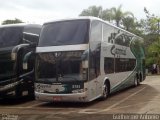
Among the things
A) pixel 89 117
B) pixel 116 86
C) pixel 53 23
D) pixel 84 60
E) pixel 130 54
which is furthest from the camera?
pixel 130 54

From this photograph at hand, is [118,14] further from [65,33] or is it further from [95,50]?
[65,33]

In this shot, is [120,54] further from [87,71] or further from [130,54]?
[87,71]

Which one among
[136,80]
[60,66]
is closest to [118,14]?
[136,80]

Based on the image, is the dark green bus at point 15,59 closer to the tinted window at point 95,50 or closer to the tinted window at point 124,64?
the tinted window at point 95,50

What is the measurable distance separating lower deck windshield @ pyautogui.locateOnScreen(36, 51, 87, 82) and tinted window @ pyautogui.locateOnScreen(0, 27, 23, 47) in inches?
88.7

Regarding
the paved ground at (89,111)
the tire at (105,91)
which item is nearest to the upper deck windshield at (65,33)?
the paved ground at (89,111)

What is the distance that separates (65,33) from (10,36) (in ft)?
10.6

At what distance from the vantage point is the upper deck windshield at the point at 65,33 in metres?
15.2

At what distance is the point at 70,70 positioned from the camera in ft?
48.6

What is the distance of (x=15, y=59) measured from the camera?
1653 centimetres

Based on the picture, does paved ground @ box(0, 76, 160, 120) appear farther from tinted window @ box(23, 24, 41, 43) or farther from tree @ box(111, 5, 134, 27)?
tree @ box(111, 5, 134, 27)

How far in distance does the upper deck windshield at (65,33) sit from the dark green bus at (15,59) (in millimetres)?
1260

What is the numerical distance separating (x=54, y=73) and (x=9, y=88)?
260cm

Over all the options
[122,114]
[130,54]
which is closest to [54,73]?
[122,114]
